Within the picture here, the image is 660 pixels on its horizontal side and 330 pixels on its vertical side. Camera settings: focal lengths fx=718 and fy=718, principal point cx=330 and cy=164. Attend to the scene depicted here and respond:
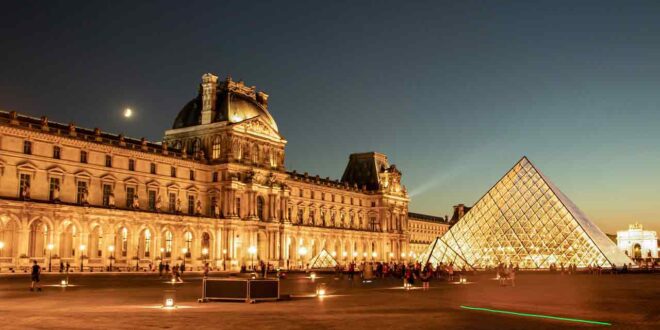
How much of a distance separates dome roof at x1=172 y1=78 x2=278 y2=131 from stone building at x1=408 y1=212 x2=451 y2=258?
5425cm

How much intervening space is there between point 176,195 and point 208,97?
11.6m

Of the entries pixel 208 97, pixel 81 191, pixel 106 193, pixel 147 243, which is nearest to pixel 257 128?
pixel 208 97

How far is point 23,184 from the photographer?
53969 mm

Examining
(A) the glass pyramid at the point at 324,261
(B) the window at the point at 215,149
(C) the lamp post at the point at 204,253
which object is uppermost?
(B) the window at the point at 215,149

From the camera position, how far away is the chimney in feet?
242

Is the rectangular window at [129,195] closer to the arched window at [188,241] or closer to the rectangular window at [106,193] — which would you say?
the rectangular window at [106,193]

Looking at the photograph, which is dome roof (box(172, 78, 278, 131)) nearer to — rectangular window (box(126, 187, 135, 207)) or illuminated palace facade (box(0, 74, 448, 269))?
illuminated palace facade (box(0, 74, 448, 269))

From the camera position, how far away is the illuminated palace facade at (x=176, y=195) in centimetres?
5382

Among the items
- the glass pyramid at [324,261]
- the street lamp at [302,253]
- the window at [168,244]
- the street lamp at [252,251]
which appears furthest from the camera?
the street lamp at [302,253]

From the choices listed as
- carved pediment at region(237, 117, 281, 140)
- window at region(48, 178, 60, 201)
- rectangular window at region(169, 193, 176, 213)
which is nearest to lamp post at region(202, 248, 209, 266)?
rectangular window at region(169, 193, 176, 213)

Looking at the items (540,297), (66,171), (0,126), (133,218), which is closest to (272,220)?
(133,218)

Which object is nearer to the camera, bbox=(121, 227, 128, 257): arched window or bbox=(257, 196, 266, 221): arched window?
bbox=(121, 227, 128, 257): arched window

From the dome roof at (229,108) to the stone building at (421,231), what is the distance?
5425cm

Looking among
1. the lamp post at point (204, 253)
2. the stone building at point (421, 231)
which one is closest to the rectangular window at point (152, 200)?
the lamp post at point (204, 253)
